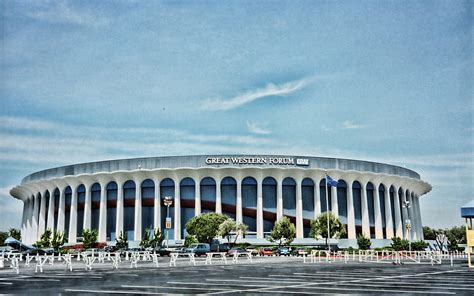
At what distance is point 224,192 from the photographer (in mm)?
84438

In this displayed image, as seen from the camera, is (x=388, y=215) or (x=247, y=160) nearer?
(x=247, y=160)

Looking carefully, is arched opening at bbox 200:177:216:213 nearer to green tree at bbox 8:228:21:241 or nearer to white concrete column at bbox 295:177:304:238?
white concrete column at bbox 295:177:304:238

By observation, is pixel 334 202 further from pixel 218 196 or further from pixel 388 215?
pixel 218 196

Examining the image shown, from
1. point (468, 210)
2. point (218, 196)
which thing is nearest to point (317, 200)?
point (218, 196)

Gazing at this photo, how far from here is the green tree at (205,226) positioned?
7238 cm

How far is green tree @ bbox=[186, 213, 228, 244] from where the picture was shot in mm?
72375

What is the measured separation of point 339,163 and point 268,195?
13.6 m

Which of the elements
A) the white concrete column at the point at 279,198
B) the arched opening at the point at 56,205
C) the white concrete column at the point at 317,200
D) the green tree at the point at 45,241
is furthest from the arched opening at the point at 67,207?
the white concrete column at the point at 317,200

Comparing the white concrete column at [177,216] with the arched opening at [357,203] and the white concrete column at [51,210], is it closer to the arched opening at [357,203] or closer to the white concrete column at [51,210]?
the white concrete column at [51,210]

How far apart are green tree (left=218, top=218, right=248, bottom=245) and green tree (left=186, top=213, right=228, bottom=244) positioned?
36.0 inches

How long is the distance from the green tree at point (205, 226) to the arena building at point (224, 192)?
660 centimetres

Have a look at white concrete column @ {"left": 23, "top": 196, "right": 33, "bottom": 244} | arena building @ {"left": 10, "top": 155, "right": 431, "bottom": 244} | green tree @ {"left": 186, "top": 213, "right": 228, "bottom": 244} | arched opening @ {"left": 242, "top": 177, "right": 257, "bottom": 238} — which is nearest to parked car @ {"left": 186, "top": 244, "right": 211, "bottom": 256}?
green tree @ {"left": 186, "top": 213, "right": 228, "bottom": 244}

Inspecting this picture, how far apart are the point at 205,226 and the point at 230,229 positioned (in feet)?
12.6

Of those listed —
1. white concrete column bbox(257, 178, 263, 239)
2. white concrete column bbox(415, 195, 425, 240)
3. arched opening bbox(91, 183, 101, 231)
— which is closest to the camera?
white concrete column bbox(257, 178, 263, 239)
